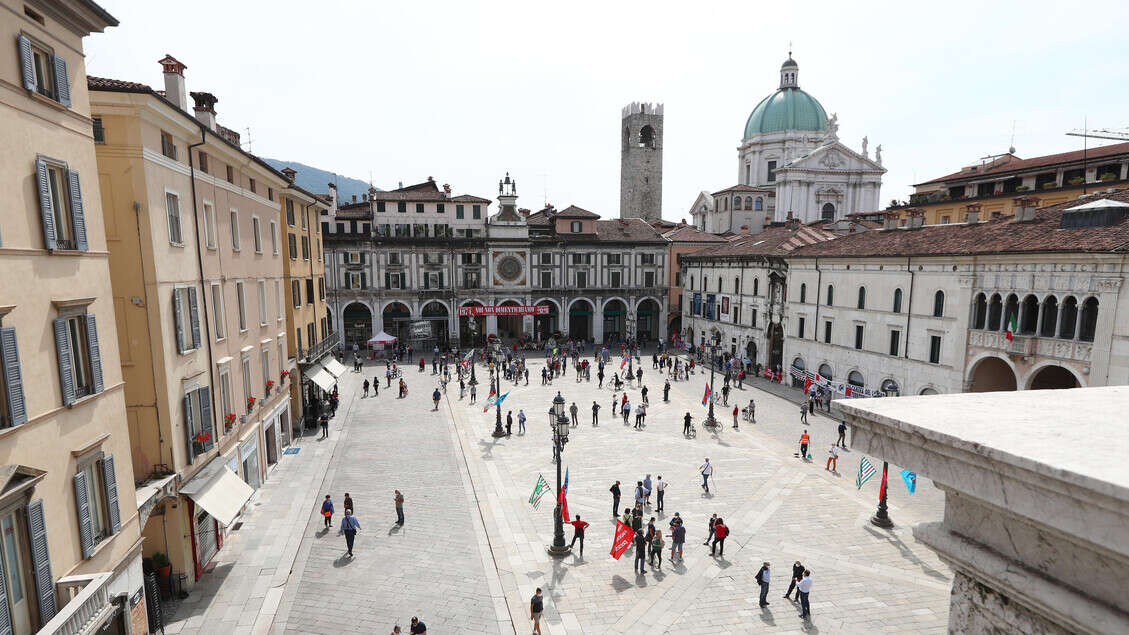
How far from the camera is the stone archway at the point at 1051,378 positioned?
23.8 metres

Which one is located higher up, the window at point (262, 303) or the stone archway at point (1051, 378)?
the window at point (262, 303)

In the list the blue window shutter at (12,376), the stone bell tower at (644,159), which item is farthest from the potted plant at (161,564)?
the stone bell tower at (644,159)

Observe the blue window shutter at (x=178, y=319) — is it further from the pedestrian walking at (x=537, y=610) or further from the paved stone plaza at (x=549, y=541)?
the pedestrian walking at (x=537, y=610)

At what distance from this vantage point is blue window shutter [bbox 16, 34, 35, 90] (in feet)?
27.2

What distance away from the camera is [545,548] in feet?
53.4

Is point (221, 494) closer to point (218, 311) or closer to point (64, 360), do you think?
point (218, 311)

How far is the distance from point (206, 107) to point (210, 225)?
20.9 ft

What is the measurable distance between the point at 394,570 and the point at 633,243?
4417 centimetres

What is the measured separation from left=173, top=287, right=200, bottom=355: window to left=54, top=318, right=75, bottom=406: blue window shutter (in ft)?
15.5

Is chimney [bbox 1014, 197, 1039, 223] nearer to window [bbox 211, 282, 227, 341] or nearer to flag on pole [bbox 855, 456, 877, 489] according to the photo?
flag on pole [bbox 855, 456, 877, 489]

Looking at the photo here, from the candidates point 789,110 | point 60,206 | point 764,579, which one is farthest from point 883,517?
point 789,110

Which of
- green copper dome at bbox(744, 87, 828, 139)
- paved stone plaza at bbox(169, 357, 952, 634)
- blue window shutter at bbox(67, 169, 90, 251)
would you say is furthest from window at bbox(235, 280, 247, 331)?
green copper dome at bbox(744, 87, 828, 139)

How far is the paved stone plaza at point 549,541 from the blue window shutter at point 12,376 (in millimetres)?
7108

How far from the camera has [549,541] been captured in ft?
54.6
